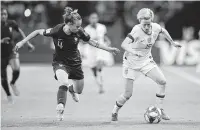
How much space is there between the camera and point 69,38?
10.2m

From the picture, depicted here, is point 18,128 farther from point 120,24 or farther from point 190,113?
point 120,24

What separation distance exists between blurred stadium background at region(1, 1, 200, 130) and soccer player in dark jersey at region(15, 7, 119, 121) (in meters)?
0.63

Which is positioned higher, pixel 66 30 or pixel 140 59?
pixel 66 30

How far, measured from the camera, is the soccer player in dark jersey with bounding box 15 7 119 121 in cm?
988

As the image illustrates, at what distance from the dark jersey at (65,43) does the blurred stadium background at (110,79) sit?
3.42 ft

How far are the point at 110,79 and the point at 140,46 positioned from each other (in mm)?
9234

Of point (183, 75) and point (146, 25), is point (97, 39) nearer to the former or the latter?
point (183, 75)

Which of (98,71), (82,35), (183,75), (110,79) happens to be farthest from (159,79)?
(183,75)

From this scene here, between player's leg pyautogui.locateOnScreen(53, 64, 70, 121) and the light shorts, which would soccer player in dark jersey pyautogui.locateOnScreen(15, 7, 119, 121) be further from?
the light shorts

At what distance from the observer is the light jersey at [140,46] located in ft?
33.5

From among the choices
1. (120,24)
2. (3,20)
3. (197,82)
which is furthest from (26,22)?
(3,20)

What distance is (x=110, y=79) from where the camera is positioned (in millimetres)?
19500

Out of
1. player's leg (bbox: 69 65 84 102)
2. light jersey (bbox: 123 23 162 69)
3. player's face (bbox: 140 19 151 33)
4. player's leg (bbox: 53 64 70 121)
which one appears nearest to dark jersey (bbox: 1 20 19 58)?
player's leg (bbox: 69 65 84 102)

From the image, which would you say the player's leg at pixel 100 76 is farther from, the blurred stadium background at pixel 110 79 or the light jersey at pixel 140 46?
the light jersey at pixel 140 46
